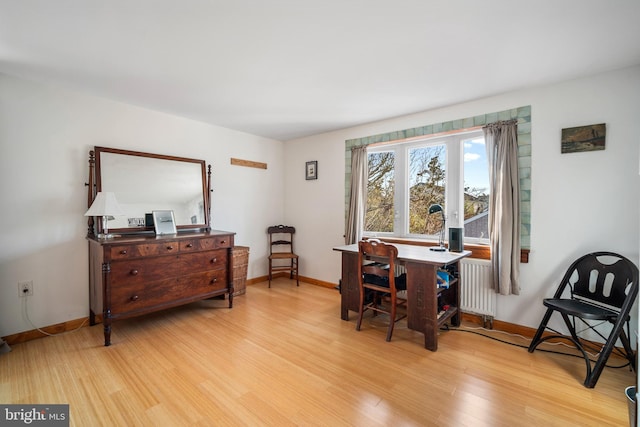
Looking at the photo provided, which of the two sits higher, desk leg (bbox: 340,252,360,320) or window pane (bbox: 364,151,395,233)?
window pane (bbox: 364,151,395,233)

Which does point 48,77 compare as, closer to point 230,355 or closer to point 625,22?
point 230,355

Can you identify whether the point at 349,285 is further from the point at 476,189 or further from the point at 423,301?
the point at 476,189

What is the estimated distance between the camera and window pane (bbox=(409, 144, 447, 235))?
3.27 metres

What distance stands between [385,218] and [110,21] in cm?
319

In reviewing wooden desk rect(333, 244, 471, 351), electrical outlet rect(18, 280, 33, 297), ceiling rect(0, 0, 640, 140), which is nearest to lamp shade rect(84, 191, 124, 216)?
electrical outlet rect(18, 280, 33, 297)

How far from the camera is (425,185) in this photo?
3389 mm

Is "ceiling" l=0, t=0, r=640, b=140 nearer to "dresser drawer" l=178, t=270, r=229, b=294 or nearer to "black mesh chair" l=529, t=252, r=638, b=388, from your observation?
"black mesh chair" l=529, t=252, r=638, b=388

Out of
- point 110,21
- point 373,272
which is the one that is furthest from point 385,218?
point 110,21

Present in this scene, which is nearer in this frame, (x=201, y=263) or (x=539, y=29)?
(x=539, y=29)

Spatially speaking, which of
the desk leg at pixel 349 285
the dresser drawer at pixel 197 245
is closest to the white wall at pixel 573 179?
the desk leg at pixel 349 285

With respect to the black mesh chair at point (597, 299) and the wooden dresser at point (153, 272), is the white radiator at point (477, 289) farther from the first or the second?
the wooden dresser at point (153, 272)

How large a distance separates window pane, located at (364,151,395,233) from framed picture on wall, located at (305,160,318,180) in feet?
2.89

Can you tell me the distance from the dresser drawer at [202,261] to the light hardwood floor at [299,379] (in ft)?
1.91

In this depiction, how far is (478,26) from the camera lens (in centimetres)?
174
